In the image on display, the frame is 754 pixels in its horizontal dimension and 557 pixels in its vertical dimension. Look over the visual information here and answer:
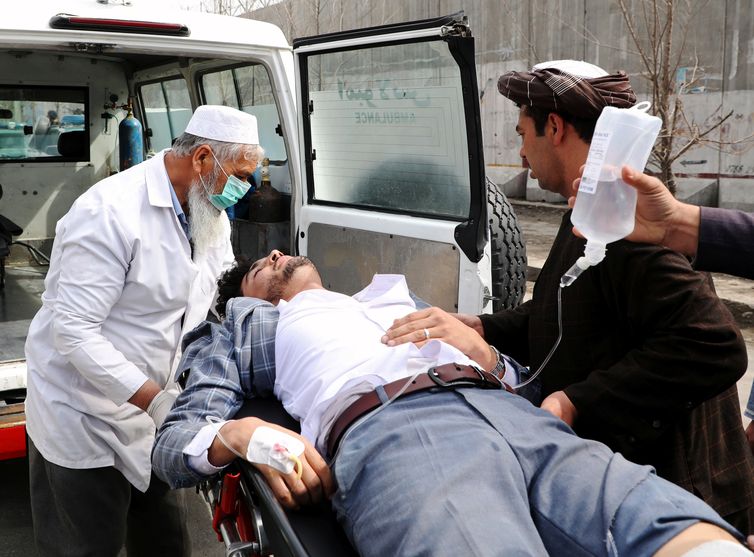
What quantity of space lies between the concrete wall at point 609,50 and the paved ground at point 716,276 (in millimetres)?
811

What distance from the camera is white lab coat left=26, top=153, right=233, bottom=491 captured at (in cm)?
242

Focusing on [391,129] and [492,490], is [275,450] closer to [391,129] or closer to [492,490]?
[492,490]

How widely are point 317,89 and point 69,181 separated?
12.9 ft

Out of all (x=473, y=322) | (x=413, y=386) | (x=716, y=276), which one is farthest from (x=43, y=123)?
(x=716, y=276)

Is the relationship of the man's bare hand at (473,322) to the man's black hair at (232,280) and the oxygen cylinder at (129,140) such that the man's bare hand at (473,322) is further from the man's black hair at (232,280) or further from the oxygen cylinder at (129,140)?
the oxygen cylinder at (129,140)

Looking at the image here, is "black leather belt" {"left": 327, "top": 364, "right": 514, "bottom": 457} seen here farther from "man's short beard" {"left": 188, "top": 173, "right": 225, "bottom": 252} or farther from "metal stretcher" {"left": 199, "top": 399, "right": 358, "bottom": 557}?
"man's short beard" {"left": 188, "top": 173, "right": 225, "bottom": 252}

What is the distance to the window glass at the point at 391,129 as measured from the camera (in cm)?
319

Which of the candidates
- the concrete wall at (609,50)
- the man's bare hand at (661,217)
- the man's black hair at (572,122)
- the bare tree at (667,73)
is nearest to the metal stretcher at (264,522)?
the man's bare hand at (661,217)

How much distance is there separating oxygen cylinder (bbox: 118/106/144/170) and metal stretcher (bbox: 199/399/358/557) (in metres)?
5.05

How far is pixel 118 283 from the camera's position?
8.11ft

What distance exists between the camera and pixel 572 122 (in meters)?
2.09

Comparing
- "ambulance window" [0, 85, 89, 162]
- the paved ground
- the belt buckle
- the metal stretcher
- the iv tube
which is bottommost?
the paved ground

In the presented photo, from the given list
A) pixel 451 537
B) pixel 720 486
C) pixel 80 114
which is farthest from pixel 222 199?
pixel 80 114

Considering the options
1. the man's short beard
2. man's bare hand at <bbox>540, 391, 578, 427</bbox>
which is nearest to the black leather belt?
man's bare hand at <bbox>540, 391, 578, 427</bbox>
